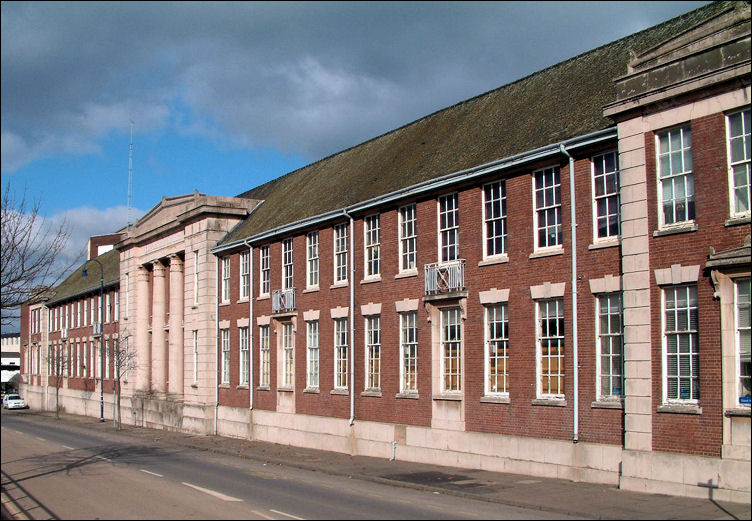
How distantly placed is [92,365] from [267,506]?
5311 cm

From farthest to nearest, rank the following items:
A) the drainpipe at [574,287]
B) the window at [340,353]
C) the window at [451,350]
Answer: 1. the window at [340,353]
2. the window at [451,350]
3. the drainpipe at [574,287]

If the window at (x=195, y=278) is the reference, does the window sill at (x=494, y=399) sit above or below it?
below

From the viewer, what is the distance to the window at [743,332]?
17.0 meters

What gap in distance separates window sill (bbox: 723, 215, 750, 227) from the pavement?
547 cm

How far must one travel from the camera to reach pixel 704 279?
58.2ft

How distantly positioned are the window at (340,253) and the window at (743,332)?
1697cm

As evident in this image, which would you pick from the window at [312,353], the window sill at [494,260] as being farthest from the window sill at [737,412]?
the window at [312,353]

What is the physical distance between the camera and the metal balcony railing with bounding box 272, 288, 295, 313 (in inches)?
1384

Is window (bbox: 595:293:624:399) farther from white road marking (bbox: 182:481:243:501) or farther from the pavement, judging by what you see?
white road marking (bbox: 182:481:243:501)

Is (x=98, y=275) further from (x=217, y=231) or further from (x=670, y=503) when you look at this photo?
(x=670, y=503)

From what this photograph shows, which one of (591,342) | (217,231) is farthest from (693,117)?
(217,231)

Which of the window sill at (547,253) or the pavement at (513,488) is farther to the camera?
the window sill at (547,253)

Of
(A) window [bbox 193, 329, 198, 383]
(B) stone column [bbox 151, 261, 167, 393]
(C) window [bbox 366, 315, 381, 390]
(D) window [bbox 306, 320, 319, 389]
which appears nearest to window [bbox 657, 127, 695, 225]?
(C) window [bbox 366, 315, 381, 390]

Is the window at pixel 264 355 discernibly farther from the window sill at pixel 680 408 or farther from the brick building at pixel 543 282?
the window sill at pixel 680 408
